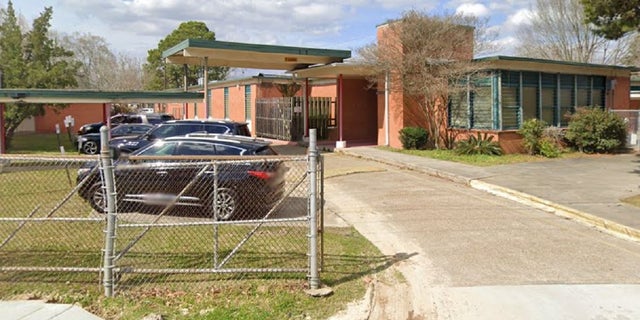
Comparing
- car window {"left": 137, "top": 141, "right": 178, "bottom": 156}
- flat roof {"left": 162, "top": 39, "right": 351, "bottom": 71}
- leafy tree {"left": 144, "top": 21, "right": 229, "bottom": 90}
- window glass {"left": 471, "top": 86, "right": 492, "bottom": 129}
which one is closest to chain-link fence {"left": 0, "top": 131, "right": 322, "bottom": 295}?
car window {"left": 137, "top": 141, "right": 178, "bottom": 156}

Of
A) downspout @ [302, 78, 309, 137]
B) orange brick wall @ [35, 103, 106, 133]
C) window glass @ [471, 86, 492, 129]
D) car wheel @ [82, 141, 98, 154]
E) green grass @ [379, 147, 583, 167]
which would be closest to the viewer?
green grass @ [379, 147, 583, 167]

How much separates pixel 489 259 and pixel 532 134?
488 inches

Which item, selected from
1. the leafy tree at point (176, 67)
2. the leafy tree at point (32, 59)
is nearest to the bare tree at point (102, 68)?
the leafy tree at point (176, 67)

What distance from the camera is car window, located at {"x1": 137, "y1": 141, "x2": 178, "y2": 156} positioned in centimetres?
959

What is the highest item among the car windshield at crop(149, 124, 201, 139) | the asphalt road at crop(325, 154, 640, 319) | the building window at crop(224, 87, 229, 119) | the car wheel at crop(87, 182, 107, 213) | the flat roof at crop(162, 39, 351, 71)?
the flat roof at crop(162, 39, 351, 71)

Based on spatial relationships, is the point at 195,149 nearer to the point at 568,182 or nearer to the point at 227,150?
the point at 227,150

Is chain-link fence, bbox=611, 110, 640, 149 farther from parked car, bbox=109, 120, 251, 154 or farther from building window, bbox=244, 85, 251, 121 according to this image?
building window, bbox=244, 85, 251, 121

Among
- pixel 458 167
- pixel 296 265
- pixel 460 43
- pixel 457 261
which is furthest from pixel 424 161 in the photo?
pixel 296 265

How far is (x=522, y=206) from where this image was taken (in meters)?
10.3

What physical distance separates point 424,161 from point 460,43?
5132 millimetres

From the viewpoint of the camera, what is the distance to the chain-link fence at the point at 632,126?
1947 cm

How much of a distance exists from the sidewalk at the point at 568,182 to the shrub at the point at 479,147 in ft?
4.69

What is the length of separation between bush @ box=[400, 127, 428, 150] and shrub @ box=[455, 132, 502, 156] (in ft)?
7.12

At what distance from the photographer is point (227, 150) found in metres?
9.33
